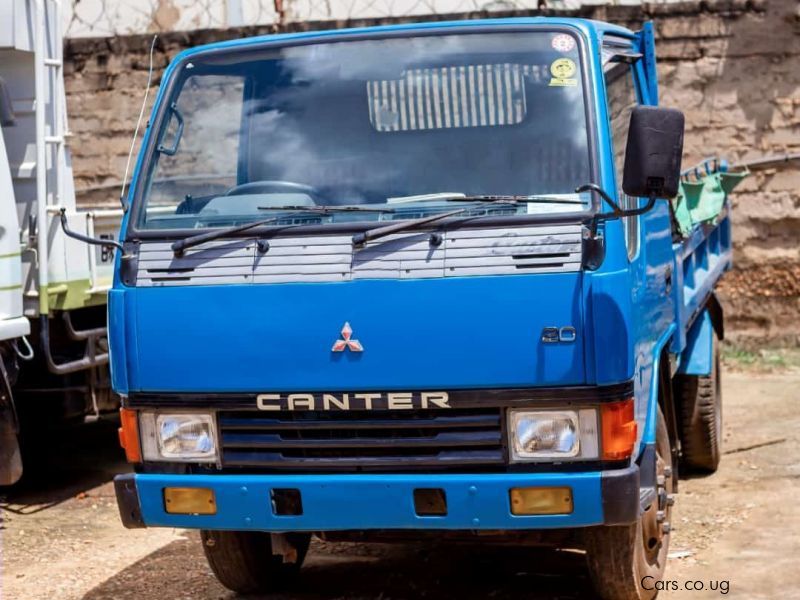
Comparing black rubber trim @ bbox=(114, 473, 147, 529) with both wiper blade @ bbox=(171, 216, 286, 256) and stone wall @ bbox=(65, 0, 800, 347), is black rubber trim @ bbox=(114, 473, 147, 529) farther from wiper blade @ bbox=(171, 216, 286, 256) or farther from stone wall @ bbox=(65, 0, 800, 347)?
stone wall @ bbox=(65, 0, 800, 347)

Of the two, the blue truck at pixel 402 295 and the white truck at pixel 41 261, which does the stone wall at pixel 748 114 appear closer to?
the white truck at pixel 41 261

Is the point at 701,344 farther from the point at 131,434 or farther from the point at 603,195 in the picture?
the point at 131,434

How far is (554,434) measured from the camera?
13.5ft

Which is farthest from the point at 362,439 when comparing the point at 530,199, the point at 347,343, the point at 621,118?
the point at 621,118

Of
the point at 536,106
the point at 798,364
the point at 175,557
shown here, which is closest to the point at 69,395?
the point at 175,557

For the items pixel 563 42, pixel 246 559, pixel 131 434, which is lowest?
pixel 246 559

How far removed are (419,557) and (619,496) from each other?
1767mm

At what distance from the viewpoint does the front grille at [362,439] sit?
13.7 feet

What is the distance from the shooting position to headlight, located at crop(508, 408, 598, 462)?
411 centimetres

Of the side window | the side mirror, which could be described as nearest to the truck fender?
the side window

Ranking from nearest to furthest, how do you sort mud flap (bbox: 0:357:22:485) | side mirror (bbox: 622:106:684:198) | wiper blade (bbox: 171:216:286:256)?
side mirror (bbox: 622:106:684:198)
wiper blade (bbox: 171:216:286:256)
mud flap (bbox: 0:357:22:485)

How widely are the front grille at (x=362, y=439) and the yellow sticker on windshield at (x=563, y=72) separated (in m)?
1.16

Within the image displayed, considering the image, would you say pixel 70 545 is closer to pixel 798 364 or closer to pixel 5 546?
pixel 5 546

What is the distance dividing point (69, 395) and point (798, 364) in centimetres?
552
